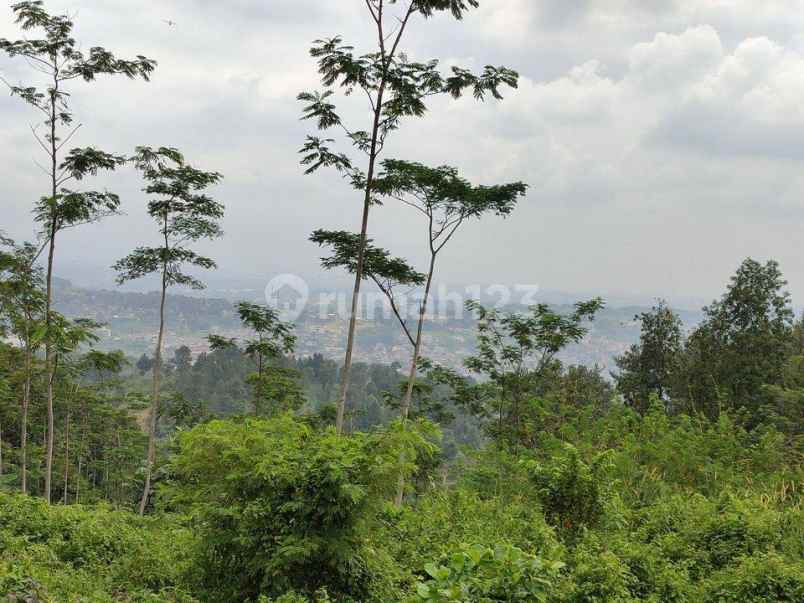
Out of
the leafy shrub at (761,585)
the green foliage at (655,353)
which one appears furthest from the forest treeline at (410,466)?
the green foliage at (655,353)

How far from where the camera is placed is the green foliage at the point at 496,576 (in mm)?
2932

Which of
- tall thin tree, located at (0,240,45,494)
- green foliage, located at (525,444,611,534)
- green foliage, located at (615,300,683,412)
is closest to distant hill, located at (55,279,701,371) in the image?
green foliage, located at (615,300,683,412)

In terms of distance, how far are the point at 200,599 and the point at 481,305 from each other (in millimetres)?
10257

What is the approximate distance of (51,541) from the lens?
257 inches

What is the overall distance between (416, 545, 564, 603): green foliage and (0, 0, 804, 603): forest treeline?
2 cm

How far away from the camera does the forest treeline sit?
14.2ft

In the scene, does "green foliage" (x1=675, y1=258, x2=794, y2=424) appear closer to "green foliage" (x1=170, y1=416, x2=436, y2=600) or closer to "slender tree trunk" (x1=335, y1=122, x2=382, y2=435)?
"slender tree trunk" (x1=335, y1=122, x2=382, y2=435)

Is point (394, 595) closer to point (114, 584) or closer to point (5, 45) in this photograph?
point (114, 584)

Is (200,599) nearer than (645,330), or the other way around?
(200,599)

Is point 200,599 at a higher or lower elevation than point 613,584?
lower

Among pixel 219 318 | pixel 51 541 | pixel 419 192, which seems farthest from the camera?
pixel 219 318

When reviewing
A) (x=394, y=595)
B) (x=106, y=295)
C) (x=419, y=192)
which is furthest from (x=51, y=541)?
(x=106, y=295)

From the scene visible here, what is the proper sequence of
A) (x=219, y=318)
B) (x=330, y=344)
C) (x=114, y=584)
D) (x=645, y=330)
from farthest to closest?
1. (x=219, y=318)
2. (x=330, y=344)
3. (x=645, y=330)
4. (x=114, y=584)

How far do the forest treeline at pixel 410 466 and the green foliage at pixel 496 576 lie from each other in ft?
0.06
